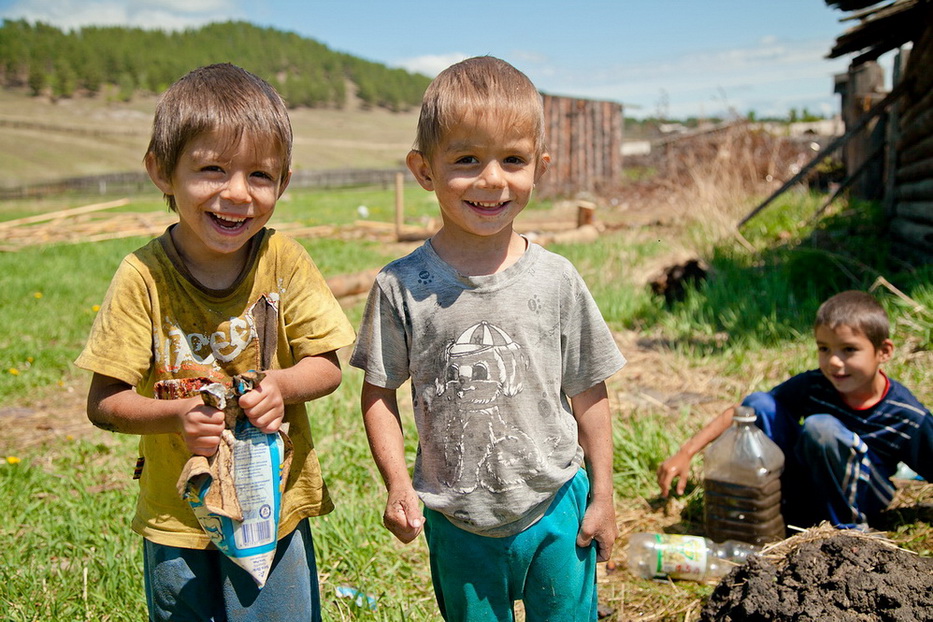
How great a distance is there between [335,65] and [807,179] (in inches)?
5195

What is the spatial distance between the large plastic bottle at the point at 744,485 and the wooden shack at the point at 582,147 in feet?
55.5

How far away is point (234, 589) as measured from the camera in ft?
6.09

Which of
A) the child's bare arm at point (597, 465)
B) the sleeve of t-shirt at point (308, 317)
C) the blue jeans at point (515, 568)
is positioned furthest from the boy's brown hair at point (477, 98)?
the blue jeans at point (515, 568)

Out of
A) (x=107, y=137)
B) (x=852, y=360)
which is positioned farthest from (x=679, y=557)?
(x=107, y=137)

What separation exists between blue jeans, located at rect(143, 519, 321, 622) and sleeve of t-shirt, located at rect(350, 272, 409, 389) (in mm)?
476

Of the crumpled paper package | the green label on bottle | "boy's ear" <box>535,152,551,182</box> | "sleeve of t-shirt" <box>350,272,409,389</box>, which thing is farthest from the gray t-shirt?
the green label on bottle

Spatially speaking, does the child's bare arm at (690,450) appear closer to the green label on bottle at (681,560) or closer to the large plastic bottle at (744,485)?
Result: the large plastic bottle at (744,485)

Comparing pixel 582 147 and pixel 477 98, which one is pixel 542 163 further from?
pixel 582 147

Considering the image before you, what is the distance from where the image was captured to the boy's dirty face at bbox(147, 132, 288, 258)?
168cm

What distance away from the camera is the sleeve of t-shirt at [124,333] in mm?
1671

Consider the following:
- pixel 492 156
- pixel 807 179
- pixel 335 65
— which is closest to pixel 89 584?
pixel 492 156

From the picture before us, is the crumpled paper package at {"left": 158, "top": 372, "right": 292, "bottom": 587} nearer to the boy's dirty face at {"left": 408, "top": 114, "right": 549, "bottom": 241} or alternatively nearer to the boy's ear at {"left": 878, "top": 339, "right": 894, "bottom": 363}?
the boy's dirty face at {"left": 408, "top": 114, "right": 549, "bottom": 241}

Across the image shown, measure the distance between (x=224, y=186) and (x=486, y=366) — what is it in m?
0.72

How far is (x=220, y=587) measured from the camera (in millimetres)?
1908
